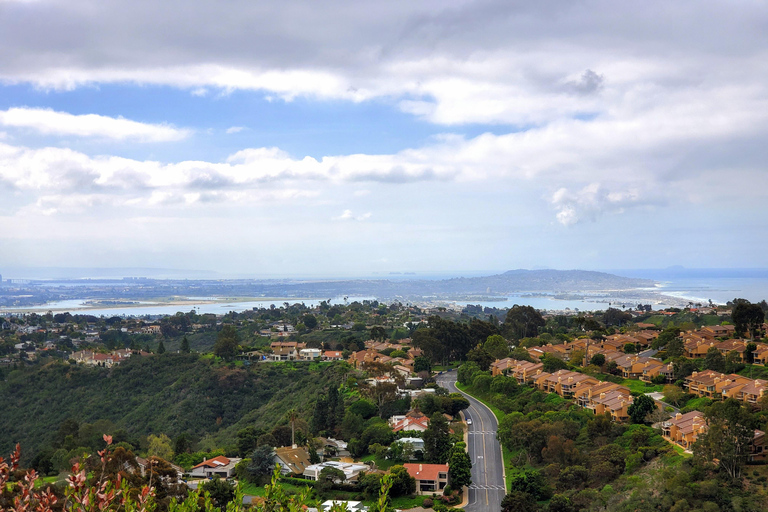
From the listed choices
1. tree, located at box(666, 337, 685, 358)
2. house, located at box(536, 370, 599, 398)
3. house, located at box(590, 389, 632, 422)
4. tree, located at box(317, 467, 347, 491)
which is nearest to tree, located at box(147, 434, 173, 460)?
tree, located at box(317, 467, 347, 491)

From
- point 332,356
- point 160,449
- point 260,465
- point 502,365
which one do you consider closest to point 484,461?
point 260,465

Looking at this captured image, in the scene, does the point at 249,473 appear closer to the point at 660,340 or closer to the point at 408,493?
the point at 408,493

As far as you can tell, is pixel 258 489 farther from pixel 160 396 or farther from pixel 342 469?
pixel 160 396

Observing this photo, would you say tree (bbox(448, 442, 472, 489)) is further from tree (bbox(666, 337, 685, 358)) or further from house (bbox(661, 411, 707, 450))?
tree (bbox(666, 337, 685, 358))

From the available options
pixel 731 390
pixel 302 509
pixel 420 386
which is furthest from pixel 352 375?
pixel 302 509

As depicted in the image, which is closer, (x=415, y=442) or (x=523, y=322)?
(x=415, y=442)

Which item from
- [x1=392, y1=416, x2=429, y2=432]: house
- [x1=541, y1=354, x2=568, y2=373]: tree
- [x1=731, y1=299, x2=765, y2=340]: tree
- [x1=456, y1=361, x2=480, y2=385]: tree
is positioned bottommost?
[x1=392, y1=416, x2=429, y2=432]: house
